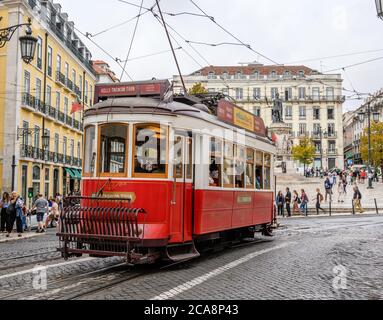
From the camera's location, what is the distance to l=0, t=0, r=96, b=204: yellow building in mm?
30781

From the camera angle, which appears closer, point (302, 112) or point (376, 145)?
point (376, 145)

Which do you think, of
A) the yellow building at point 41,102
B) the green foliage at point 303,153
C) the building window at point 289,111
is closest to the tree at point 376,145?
the green foliage at point 303,153

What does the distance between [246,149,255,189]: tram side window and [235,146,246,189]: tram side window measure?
301mm

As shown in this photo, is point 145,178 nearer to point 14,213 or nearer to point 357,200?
point 14,213

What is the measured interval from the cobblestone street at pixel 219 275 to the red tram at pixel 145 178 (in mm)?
459

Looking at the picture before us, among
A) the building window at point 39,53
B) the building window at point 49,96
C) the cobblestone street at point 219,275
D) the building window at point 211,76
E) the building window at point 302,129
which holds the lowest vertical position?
the cobblestone street at point 219,275

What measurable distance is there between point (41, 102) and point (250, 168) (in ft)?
83.2

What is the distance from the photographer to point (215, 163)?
10.2 meters

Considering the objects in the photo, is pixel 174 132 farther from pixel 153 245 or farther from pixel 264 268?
pixel 264 268

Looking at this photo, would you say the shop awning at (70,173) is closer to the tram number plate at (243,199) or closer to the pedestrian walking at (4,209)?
the pedestrian walking at (4,209)

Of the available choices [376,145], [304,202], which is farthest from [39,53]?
[376,145]

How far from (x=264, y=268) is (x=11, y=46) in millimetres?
26646

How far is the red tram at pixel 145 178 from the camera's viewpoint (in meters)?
8.48
